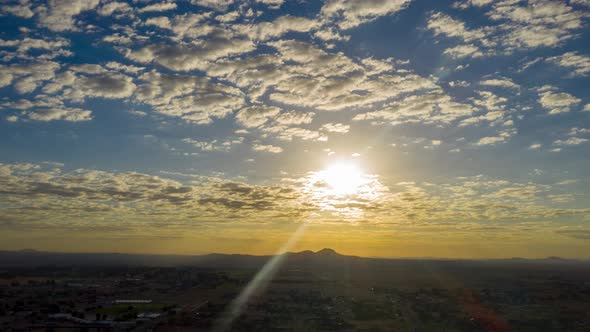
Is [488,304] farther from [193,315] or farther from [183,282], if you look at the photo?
[183,282]

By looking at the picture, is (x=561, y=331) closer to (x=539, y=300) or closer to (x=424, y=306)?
(x=424, y=306)

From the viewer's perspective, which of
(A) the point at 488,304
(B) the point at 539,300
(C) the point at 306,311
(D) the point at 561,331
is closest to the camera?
(D) the point at 561,331

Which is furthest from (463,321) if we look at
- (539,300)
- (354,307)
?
(539,300)

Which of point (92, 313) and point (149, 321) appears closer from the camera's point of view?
point (149, 321)

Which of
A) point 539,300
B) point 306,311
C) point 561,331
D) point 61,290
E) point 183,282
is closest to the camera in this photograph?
point 561,331

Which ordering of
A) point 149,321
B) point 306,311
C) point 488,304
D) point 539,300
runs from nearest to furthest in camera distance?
1. point 149,321
2. point 306,311
3. point 488,304
4. point 539,300

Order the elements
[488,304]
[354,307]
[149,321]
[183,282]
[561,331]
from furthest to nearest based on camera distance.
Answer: [183,282] < [488,304] < [354,307] < [149,321] < [561,331]

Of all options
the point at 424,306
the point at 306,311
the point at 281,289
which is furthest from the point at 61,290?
the point at 424,306

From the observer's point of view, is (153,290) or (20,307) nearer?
(20,307)

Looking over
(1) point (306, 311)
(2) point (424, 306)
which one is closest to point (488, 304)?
(2) point (424, 306)
